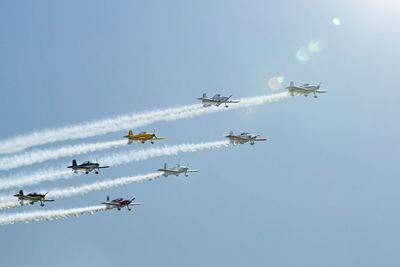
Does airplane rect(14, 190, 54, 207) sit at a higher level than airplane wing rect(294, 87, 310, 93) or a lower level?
lower

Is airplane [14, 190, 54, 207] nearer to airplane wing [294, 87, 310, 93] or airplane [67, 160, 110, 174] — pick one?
airplane [67, 160, 110, 174]

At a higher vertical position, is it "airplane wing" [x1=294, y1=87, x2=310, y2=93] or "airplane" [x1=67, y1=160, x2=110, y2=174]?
"airplane wing" [x1=294, y1=87, x2=310, y2=93]

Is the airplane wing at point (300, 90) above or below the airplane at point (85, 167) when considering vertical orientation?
above

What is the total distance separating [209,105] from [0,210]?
47014mm

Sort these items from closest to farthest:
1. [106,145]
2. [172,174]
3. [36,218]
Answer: [36,218] → [106,145] → [172,174]

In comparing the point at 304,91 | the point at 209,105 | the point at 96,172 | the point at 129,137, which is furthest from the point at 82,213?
the point at 304,91

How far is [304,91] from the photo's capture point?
164 meters

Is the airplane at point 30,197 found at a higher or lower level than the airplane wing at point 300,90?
lower

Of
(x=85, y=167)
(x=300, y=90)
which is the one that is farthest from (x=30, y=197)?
(x=300, y=90)

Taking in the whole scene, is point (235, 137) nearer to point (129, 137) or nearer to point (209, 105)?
point (209, 105)

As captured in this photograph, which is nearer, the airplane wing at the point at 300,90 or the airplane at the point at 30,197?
the airplane at the point at 30,197

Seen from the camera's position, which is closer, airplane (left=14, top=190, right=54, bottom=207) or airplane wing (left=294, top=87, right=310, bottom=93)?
airplane (left=14, top=190, right=54, bottom=207)

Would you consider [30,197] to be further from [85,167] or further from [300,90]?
[300,90]

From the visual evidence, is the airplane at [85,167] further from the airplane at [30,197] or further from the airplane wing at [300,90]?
the airplane wing at [300,90]
